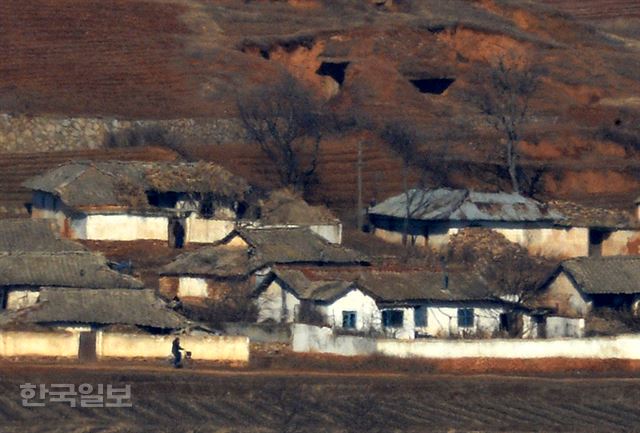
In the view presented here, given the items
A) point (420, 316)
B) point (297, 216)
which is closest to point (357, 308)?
point (420, 316)

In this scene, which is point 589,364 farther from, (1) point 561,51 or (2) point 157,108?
(1) point 561,51

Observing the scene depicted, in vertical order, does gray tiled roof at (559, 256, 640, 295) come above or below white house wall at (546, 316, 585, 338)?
above

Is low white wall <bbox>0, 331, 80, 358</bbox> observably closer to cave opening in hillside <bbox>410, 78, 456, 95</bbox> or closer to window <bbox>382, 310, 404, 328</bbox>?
window <bbox>382, 310, 404, 328</bbox>

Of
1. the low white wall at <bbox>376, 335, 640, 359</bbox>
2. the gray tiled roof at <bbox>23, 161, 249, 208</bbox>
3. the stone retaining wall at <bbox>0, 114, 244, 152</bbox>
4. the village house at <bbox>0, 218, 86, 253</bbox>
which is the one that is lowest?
the low white wall at <bbox>376, 335, 640, 359</bbox>

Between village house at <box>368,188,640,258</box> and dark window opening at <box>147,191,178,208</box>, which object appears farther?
dark window opening at <box>147,191,178,208</box>

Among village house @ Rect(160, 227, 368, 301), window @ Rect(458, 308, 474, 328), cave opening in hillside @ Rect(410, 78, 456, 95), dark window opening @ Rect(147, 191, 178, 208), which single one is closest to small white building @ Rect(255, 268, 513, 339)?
window @ Rect(458, 308, 474, 328)

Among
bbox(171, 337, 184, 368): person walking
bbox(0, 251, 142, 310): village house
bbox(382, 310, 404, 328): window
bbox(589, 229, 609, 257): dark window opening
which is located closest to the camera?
bbox(171, 337, 184, 368): person walking

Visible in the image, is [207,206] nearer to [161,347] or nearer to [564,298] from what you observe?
[564,298]
